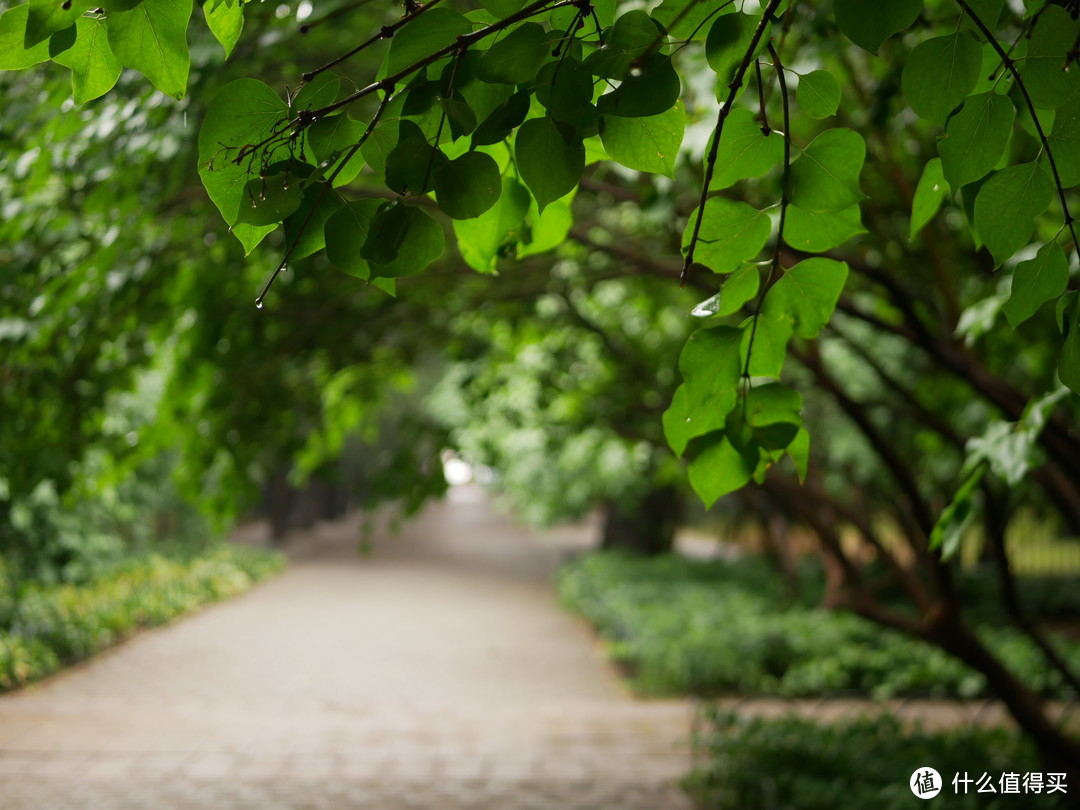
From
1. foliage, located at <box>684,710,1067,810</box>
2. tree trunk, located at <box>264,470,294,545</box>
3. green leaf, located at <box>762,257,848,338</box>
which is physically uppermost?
tree trunk, located at <box>264,470,294,545</box>

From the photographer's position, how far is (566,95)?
78 cm

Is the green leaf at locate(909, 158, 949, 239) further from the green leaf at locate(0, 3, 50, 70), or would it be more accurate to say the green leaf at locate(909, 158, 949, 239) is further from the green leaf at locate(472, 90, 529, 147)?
the green leaf at locate(0, 3, 50, 70)

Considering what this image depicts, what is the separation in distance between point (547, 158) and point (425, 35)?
15cm

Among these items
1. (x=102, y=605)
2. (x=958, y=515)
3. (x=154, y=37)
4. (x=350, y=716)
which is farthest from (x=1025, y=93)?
(x=102, y=605)

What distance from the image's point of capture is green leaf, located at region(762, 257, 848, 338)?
3.10 feet

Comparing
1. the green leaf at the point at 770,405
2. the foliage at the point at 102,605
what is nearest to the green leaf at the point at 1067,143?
the green leaf at the point at 770,405

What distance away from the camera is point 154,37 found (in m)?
0.79

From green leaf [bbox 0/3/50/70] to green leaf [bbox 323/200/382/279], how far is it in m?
0.28

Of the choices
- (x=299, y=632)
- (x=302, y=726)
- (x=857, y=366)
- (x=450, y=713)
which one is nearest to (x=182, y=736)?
(x=302, y=726)

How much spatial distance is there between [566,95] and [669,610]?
35.0 feet

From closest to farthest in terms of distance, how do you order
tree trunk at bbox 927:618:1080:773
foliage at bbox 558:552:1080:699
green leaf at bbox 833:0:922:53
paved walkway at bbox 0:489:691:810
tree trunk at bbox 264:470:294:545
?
1. green leaf at bbox 833:0:922:53
2. tree trunk at bbox 927:618:1080:773
3. paved walkway at bbox 0:489:691:810
4. foliage at bbox 558:552:1080:699
5. tree trunk at bbox 264:470:294:545

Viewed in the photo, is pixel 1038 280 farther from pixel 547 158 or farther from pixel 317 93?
pixel 317 93

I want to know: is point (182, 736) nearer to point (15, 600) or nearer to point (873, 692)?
point (15, 600)

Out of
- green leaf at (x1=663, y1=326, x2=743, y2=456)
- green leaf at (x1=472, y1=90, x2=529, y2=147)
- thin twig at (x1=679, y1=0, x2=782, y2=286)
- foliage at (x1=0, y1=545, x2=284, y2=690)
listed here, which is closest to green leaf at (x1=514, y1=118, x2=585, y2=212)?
green leaf at (x1=472, y1=90, x2=529, y2=147)
